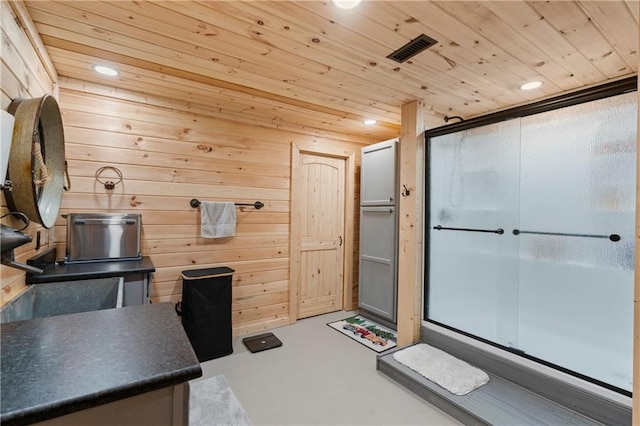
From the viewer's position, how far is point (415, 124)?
272cm

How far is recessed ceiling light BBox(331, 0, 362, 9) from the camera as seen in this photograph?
1.42 metres

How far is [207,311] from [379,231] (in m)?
1.97

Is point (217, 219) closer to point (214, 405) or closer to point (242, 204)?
point (242, 204)

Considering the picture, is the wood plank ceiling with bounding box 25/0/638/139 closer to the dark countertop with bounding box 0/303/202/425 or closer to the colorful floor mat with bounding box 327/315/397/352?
the dark countertop with bounding box 0/303/202/425

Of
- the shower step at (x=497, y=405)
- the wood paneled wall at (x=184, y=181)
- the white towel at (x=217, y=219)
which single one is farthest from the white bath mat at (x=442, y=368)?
the white towel at (x=217, y=219)

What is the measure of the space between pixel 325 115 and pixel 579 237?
2.31m

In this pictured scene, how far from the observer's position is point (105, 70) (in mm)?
→ 2191

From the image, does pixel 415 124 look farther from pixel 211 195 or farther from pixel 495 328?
pixel 211 195

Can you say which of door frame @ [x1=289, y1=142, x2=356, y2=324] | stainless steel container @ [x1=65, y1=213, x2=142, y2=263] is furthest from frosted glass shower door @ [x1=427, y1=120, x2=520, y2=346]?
stainless steel container @ [x1=65, y1=213, x2=142, y2=263]

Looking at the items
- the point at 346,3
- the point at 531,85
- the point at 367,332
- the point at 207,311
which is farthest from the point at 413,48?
the point at 367,332

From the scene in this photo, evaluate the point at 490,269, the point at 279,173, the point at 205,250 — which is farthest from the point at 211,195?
the point at 490,269

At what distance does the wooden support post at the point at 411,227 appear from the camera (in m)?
2.72

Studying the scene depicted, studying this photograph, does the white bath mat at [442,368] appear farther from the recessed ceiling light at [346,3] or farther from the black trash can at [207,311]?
the recessed ceiling light at [346,3]

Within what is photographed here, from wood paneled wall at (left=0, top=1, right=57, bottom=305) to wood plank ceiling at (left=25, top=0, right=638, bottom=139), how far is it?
0.11m
